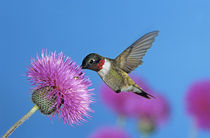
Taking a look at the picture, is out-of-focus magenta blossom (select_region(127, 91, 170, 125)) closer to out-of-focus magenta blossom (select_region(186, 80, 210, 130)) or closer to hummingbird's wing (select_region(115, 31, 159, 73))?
out-of-focus magenta blossom (select_region(186, 80, 210, 130))

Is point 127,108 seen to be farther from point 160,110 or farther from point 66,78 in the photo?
point 66,78

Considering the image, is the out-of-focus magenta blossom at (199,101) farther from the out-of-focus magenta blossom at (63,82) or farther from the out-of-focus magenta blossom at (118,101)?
the out-of-focus magenta blossom at (63,82)

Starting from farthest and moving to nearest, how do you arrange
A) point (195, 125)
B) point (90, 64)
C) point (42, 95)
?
point (195, 125), point (42, 95), point (90, 64)

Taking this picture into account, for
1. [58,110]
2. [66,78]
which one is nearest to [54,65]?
[66,78]

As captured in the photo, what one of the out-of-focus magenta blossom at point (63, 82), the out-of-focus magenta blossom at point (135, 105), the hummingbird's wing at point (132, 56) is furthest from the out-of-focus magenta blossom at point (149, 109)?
the out-of-focus magenta blossom at point (63, 82)

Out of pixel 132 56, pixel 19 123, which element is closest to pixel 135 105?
pixel 132 56

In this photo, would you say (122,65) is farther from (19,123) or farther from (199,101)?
(199,101)
